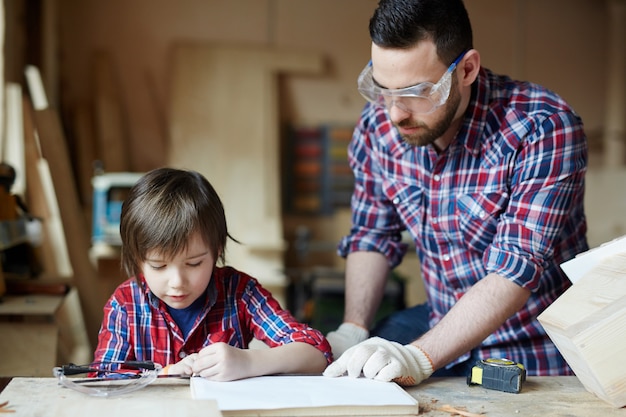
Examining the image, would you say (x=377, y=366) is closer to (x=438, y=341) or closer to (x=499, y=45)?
(x=438, y=341)

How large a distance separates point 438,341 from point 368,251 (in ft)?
2.11

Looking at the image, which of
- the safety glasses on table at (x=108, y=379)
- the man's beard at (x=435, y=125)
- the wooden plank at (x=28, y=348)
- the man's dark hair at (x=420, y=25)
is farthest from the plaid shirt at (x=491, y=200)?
the wooden plank at (x=28, y=348)

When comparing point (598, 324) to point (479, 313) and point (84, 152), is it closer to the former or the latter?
point (479, 313)

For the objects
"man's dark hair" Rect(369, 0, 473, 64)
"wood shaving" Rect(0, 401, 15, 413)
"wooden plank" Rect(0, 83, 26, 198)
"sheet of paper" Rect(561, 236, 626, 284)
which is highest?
"man's dark hair" Rect(369, 0, 473, 64)

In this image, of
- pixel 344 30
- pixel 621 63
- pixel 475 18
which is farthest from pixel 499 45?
pixel 344 30

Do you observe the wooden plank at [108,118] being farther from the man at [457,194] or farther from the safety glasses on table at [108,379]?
the safety glasses on table at [108,379]

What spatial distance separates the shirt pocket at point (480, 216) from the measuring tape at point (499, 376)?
553 millimetres

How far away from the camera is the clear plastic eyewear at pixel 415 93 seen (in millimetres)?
1999

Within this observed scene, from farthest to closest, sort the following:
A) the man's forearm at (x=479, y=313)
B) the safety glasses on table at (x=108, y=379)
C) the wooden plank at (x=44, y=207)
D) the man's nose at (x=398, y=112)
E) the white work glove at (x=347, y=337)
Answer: the wooden plank at (x=44, y=207) → the white work glove at (x=347, y=337) → the man's nose at (x=398, y=112) → the man's forearm at (x=479, y=313) → the safety glasses on table at (x=108, y=379)

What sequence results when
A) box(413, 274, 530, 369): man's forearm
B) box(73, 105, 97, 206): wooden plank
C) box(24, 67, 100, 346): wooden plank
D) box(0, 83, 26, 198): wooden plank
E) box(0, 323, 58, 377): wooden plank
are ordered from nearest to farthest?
1. box(413, 274, 530, 369): man's forearm
2. box(0, 323, 58, 377): wooden plank
3. box(24, 67, 100, 346): wooden plank
4. box(0, 83, 26, 198): wooden plank
5. box(73, 105, 97, 206): wooden plank

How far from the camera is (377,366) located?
1.64m

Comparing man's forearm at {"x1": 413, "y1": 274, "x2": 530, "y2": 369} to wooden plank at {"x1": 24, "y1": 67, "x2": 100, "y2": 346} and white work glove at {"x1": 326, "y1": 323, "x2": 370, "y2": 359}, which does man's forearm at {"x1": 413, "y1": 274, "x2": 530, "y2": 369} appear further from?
wooden plank at {"x1": 24, "y1": 67, "x2": 100, "y2": 346}

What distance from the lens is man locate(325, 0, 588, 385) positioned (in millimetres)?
1950

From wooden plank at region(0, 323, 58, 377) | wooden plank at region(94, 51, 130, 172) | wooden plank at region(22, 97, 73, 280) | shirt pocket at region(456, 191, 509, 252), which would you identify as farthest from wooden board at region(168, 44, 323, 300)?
shirt pocket at region(456, 191, 509, 252)
